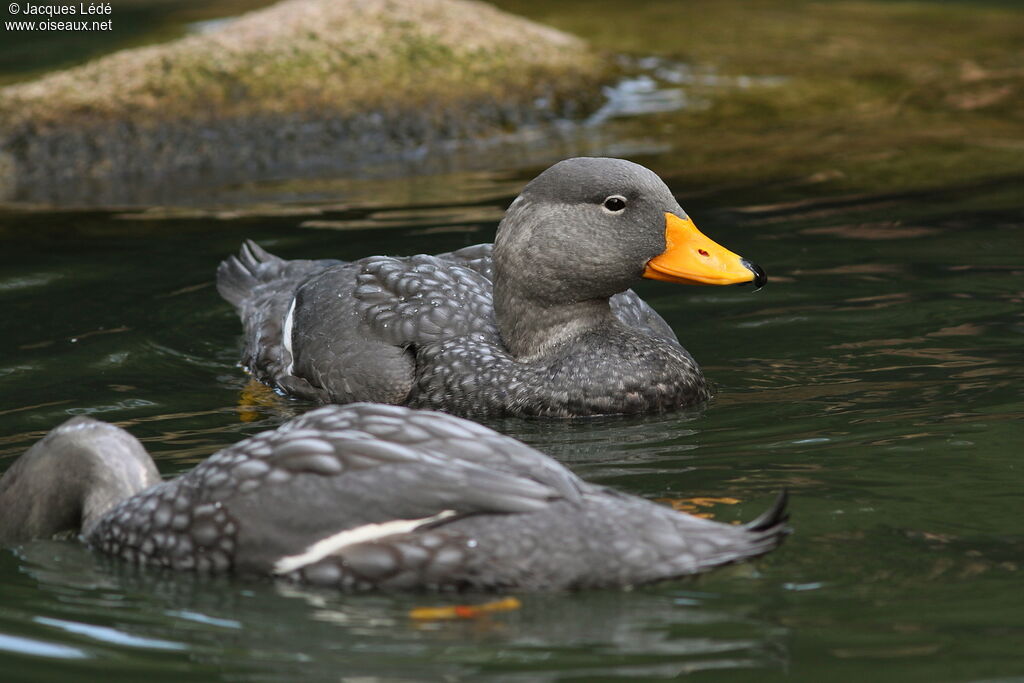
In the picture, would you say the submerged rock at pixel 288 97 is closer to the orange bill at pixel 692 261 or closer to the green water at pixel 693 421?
the green water at pixel 693 421

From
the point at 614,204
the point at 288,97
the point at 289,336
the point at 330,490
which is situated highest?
the point at 288,97

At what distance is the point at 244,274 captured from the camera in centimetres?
910

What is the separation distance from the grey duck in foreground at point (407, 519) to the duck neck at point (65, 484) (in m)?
0.24

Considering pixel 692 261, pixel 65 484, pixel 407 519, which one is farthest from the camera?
pixel 692 261

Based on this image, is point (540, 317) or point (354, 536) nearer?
point (354, 536)

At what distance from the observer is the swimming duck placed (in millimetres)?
7152

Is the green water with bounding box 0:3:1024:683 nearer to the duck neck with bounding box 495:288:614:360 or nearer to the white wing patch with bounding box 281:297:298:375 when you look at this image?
the white wing patch with bounding box 281:297:298:375

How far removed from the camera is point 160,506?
5.13 metres

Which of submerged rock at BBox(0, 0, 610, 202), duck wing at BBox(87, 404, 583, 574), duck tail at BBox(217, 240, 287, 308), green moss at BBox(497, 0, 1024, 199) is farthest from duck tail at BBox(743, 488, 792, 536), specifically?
submerged rock at BBox(0, 0, 610, 202)

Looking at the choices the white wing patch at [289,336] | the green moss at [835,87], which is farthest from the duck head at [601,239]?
the green moss at [835,87]

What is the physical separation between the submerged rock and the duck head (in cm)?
573

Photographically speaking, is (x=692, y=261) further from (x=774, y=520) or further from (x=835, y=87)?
(x=835, y=87)

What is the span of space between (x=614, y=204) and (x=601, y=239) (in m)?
0.18

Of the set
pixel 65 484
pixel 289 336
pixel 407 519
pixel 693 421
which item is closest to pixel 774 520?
pixel 407 519
